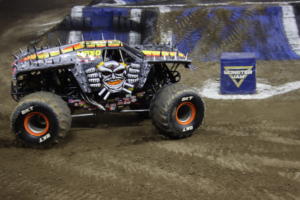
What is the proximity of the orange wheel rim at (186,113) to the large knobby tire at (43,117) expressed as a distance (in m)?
2.03

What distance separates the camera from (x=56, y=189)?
544 centimetres

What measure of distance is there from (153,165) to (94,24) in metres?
9.41

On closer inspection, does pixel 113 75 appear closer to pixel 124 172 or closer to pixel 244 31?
pixel 124 172

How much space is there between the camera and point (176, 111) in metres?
7.38

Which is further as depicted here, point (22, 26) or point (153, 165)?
point (22, 26)

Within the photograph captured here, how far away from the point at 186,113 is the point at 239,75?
3453 mm

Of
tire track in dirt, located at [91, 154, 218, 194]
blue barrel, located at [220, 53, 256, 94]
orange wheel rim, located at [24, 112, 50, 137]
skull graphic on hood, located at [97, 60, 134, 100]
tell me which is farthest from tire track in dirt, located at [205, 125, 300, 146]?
orange wheel rim, located at [24, 112, 50, 137]

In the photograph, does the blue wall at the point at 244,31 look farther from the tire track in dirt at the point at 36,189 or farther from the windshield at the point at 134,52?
the tire track in dirt at the point at 36,189

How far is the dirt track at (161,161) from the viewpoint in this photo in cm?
541

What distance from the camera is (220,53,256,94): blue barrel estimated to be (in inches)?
416

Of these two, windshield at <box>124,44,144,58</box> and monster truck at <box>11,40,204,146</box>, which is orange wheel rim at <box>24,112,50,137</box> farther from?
windshield at <box>124,44,144,58</box>

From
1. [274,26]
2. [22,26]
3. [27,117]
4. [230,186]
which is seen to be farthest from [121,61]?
[22,26]

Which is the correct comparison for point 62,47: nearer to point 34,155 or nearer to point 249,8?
point 34,155

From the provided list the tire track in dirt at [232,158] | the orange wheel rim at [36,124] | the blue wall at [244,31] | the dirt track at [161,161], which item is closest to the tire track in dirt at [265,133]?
the dirt track at [161,161]
